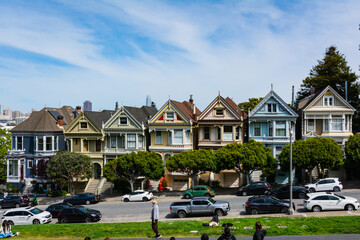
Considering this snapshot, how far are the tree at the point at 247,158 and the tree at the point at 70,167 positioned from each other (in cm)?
1804

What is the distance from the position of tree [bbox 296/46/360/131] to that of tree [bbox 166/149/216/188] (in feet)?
102

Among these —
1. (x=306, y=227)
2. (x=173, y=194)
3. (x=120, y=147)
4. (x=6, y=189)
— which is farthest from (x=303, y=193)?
(x=6, y=189)

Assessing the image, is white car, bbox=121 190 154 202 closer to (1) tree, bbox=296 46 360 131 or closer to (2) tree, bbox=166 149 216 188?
(2) tree, bbox=166 149 216 188

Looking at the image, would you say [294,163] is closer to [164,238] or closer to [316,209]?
[316,209]

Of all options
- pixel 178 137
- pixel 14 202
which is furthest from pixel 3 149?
pixel 178 137

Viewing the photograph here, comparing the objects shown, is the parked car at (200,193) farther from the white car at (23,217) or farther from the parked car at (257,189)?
the white car at (23,217)

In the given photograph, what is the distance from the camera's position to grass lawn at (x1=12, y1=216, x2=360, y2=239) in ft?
78.2

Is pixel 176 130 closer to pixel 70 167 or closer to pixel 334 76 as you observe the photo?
pixel 70 167

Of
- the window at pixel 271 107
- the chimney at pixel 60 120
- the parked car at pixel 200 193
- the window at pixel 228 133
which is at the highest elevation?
the window at pixel 271 107

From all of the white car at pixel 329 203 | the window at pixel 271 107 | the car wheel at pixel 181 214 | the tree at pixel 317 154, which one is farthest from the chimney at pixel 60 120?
the white car at pixel 329 203

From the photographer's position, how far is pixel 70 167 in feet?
161

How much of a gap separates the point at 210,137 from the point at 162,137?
7.05 meters

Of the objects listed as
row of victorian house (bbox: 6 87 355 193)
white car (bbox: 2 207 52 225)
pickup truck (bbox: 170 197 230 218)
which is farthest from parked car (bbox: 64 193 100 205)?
pickup truck (bbox: 170 197 230 218)

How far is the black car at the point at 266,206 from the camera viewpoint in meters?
31.0
